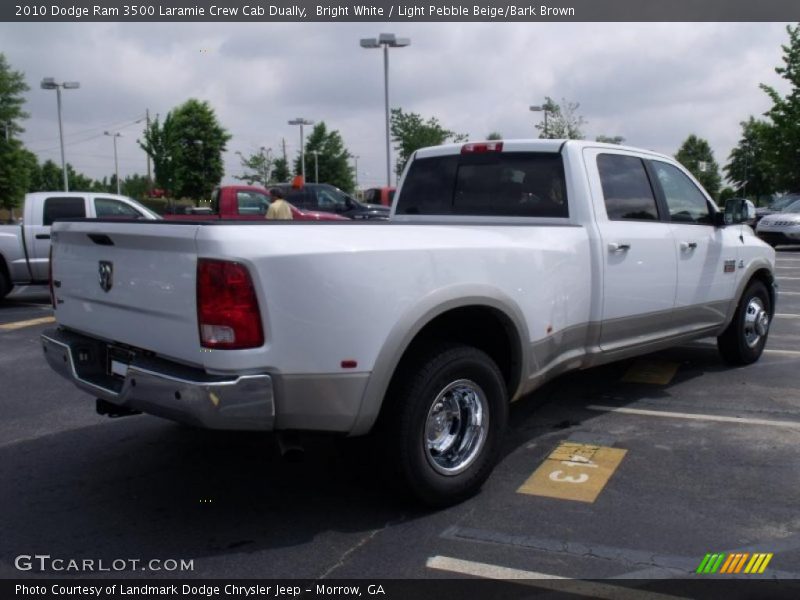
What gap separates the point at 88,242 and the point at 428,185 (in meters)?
2.63

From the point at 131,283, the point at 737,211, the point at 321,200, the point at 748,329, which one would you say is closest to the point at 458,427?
the point at 131,283

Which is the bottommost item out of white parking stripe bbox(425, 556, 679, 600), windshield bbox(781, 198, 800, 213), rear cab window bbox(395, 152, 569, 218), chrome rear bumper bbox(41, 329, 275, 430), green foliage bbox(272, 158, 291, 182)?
white parking stripe bbox(425, 556, 679, 600)

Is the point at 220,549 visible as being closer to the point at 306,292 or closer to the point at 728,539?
the point at 306,292

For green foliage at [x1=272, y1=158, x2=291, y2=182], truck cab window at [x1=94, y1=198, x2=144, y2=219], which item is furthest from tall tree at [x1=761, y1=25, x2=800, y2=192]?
green foliage at [x1=272, y1=158, x2=291, y2=182]

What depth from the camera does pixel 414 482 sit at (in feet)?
12.0

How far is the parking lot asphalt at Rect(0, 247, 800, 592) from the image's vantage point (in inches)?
132

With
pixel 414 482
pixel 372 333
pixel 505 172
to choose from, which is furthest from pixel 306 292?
pixel 505 172

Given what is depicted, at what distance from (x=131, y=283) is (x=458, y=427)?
1756mm

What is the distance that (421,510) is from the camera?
382cm

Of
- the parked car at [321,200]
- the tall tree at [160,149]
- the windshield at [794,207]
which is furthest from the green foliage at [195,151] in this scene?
the windshield at [794,207]

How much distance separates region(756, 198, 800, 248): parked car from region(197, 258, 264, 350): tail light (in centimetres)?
2072

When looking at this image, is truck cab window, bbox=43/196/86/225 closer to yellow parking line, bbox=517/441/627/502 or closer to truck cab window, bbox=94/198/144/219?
truck cab window, bbox=94/198/144/219

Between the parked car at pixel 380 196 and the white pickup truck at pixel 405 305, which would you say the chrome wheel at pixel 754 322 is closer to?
the white pickup truck at pixel 405 305

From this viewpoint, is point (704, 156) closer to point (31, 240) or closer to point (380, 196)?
point (380, 196)
